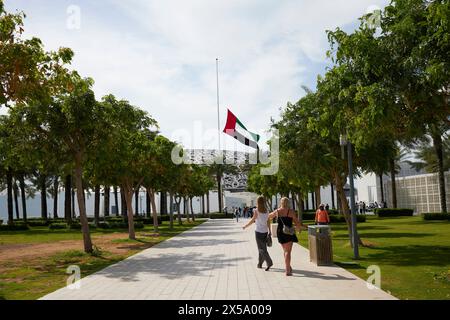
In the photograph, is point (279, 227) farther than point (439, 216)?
No

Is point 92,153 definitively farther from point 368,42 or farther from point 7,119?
point 368,42

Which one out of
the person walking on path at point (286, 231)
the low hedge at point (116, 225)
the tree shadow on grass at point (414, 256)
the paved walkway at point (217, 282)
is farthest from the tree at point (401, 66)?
the low hedge at point (116, 225)

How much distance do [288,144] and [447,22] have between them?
965 centimetres

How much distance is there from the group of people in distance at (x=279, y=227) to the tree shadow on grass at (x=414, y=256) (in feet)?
10.5

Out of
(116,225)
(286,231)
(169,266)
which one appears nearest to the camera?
(286,231)

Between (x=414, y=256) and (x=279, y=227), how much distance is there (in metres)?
5.42

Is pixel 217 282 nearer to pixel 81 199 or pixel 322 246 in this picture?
pixel 322 246

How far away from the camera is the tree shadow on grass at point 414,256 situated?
1210 centimetres

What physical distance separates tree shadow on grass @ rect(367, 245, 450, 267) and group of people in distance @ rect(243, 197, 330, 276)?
3202mm

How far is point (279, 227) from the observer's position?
10438mm

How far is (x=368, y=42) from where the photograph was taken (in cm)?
950

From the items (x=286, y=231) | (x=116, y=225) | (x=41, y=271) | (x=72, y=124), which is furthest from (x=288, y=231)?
(x=116, y=225)

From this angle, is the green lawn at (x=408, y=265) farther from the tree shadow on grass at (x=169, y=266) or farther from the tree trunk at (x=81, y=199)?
the tree trunk at (x=81, y=199)
